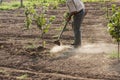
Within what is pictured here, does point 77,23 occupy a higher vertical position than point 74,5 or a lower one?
lower

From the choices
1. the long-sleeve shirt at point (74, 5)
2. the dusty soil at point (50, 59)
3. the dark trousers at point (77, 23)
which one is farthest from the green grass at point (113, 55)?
the long-sleeve shirt at point (74, 5)

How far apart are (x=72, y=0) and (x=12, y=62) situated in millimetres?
2446

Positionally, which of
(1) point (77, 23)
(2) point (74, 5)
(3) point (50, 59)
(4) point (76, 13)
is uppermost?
(2) point (74, 5)

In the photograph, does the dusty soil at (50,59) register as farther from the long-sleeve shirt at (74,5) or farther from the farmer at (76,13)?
the long-sleeve shirt at (74,5)

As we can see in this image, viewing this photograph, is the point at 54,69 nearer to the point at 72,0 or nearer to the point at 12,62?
the point at 12,62

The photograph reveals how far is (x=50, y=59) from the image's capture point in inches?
350

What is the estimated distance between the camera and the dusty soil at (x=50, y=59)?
7.63 m

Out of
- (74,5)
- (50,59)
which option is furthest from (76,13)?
(50,59)

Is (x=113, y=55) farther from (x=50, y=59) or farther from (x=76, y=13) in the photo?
(x=76, y=13)

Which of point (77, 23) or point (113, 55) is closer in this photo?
point (113, 55)

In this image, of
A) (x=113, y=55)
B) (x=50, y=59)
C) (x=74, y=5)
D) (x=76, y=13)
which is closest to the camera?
(x=113, y=55)

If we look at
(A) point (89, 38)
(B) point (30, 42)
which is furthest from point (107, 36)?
(B) point (30, 42)

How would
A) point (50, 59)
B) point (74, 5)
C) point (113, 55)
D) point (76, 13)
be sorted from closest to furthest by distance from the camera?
point (113, 55) < point (50, 59) < point (74, 5) < point (76, 13)

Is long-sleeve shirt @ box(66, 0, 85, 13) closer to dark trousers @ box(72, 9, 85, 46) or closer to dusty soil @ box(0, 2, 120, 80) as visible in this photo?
dark trousers @ box(72, 9, 85, 46)
